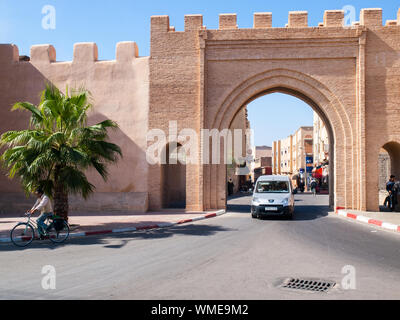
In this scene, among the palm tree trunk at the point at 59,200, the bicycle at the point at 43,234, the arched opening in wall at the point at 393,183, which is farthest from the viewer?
the arched opening in wall at the point at 393,183

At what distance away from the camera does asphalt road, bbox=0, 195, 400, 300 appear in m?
5.06

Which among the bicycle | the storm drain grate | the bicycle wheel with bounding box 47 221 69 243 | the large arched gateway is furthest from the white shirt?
the large arched gateway

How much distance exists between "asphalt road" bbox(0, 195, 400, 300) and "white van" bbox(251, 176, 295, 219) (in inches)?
135

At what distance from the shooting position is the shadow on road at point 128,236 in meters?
9.50

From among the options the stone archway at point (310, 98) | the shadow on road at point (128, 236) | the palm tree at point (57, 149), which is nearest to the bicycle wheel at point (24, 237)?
the shadow on road at point (128, 236)

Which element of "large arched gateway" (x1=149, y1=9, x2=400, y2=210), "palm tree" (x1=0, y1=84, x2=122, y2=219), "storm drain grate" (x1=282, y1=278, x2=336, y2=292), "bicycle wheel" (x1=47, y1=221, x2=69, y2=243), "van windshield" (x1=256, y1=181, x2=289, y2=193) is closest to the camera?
"storm drain grate" (x1=282, y1=278, x2=336, y2=292)

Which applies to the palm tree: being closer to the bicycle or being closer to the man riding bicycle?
the man riding bicycle

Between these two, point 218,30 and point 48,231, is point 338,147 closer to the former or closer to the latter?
point 218,30

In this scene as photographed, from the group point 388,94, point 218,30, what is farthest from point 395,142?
point 218,30

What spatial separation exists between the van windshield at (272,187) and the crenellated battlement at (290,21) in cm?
763

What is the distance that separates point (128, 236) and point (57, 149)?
3.73m

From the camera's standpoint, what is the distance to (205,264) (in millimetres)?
6805

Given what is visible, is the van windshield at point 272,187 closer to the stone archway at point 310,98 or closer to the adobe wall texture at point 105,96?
the stone archway at point 310,98
